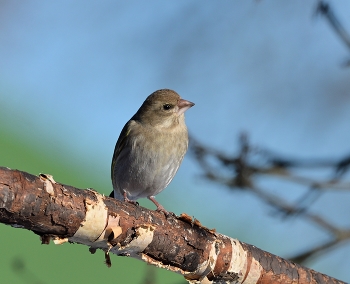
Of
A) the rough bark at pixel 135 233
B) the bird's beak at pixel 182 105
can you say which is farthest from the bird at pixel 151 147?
the rough bark at pixel 135 233

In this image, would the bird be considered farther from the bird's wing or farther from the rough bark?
the rough bark

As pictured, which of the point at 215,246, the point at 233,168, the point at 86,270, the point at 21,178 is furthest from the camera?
the point at 86,270

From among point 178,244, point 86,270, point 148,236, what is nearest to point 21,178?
point 148,236

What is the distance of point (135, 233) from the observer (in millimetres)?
2418

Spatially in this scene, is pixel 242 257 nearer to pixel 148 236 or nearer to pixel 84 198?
pixel 148 236

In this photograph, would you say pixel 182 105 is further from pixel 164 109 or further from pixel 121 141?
pixel 121 141

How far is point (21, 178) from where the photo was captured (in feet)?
6.70

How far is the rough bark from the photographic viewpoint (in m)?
2.06

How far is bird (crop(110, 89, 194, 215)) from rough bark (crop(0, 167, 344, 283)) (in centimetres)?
A: 80

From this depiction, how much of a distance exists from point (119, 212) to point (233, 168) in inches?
46.5

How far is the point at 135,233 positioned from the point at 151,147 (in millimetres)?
1175

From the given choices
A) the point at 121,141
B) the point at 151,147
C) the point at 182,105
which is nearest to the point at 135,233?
the point at 151,147

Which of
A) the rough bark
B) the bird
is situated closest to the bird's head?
the bird

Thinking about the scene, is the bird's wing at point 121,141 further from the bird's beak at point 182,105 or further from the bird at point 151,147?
the bird's beak at point 182,105
